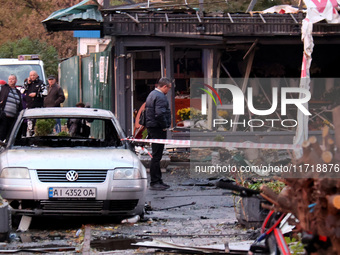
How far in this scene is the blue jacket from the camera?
38.1ft

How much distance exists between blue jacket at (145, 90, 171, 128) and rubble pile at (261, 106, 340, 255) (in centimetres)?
764

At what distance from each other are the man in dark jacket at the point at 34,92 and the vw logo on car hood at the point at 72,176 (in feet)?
29.4

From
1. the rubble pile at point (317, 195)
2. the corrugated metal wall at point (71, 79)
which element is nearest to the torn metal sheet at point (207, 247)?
the rubble pile at point (317, 195)

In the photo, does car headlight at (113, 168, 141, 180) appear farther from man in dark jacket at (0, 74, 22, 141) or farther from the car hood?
man in dark jacket at (0, 74, 22, 141)

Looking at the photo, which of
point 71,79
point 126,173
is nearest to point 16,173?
point 126,173

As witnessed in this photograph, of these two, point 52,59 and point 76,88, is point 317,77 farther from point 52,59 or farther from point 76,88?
point 52,59

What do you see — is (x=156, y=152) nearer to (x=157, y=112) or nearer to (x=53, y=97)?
(x=157, y=112)

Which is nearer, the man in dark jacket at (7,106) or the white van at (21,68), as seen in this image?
the man in dark jacket at (7,106)

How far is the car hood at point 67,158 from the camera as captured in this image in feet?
27.1

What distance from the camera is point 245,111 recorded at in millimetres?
17719

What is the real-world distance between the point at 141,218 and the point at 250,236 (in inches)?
77.7

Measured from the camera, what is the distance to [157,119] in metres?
11.7

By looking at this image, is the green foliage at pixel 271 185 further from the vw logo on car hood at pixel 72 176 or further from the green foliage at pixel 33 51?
the green foliage at pixel 33 51

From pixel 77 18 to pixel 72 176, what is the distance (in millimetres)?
7124
